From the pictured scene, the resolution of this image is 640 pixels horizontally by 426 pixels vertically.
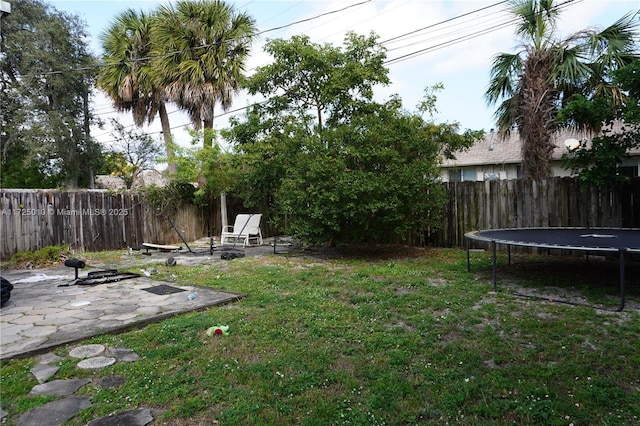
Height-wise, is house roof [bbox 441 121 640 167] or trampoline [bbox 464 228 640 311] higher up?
house roof [bbox 441 121 640 167]

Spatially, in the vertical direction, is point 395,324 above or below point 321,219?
below

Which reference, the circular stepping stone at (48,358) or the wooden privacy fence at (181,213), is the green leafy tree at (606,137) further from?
the circular stepping stone at (48,358)

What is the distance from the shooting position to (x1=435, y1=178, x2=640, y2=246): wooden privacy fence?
6.86 m

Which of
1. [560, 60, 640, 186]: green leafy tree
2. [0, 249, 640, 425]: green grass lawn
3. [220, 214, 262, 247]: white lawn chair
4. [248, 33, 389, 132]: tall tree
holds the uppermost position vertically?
[248, 33, 389, 132]: tall tree

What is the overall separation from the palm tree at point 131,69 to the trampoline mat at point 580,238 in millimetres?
11172

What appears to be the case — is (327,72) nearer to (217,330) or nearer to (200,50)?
(200,50)

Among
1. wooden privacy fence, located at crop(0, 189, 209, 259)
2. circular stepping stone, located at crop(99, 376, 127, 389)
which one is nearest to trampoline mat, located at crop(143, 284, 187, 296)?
circular stepping stone, located at crop(99, 376, 127, 389)

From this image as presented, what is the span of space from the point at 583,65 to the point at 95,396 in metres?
9.67

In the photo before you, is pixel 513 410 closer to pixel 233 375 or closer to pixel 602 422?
pixel 602 422

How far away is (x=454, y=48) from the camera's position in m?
10.6

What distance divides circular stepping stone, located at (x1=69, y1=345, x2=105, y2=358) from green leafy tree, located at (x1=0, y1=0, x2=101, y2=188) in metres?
13.5

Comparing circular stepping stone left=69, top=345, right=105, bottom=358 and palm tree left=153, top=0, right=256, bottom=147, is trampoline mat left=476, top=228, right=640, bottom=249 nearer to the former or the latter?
circular stepping stone left=69, top=345, right=105, bottom=358

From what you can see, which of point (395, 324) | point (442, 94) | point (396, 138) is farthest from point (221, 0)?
point (395, 324)

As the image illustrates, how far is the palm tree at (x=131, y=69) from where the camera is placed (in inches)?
525
